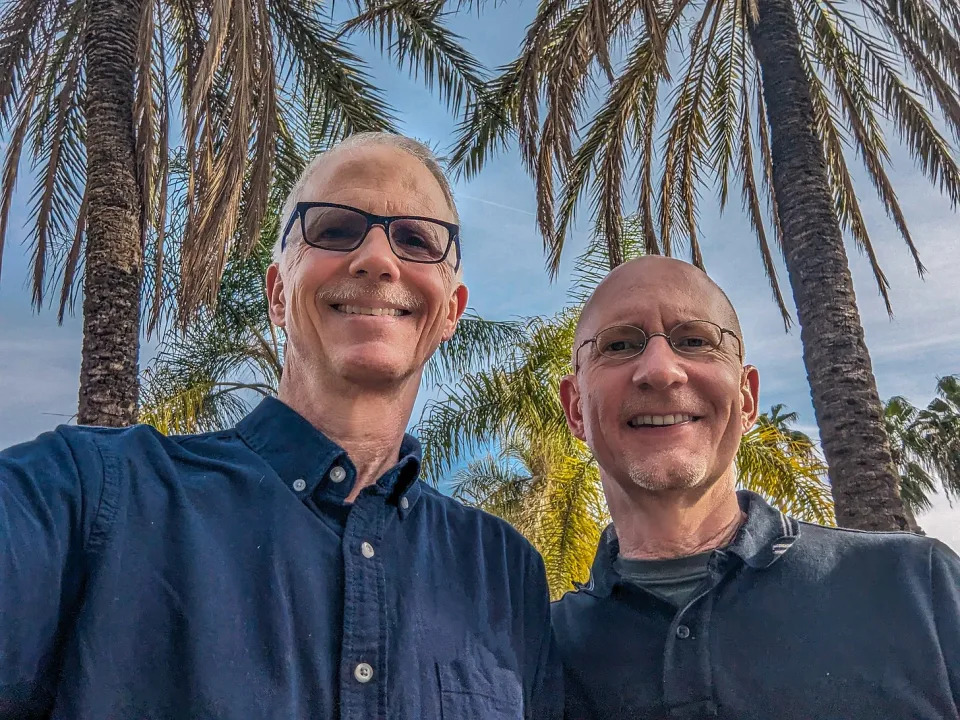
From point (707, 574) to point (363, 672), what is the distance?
101 cm

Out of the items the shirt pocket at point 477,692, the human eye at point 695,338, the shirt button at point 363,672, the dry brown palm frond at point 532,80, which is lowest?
the shirt pocket at point 477,692

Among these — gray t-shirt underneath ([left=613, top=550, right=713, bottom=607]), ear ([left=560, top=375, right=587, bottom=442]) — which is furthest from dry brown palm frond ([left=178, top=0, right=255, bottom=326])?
gray t-shirt underneath ([left=613, top=550, right=713, bottom=607])

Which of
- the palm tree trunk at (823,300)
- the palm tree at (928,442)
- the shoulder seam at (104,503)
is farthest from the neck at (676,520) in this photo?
the palm tree at (928,442)

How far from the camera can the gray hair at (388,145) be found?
203 centimetres

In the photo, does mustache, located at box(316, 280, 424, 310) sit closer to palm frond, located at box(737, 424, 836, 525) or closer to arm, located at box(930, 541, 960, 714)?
arm, located at box(930, 541, 960, 714)

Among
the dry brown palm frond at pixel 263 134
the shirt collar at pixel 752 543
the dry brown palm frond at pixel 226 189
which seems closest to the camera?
the shirt collar at pixel 752 543

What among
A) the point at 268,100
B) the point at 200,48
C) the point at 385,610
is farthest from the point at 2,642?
the point at 200,48

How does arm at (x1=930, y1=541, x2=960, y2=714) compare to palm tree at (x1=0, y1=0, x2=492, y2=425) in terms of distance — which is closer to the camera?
arm at (x1=930, y1=541, x2=960, y2=714)

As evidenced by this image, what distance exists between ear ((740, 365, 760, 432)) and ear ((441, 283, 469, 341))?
87 centimetres

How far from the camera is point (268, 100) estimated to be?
595 cm

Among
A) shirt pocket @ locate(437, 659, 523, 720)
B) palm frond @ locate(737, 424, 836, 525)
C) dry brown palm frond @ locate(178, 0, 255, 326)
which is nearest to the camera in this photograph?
shirt pocket @ locate(437, 659, 523, 720)

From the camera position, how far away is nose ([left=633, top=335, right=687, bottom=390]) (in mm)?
2250

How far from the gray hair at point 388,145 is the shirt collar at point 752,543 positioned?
3.46 feet

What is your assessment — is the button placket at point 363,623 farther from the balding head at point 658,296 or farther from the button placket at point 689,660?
the balding head at point 658,296
